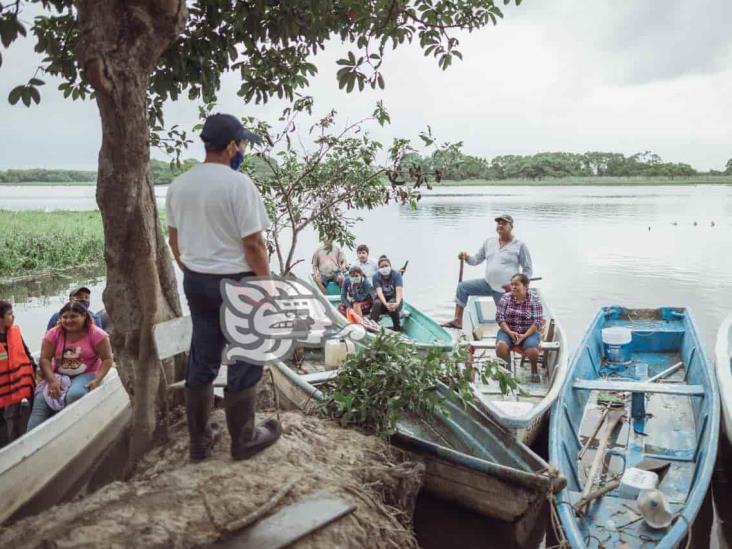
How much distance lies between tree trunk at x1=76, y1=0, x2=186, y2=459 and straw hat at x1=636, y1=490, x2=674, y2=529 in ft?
10.7

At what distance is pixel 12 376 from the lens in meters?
4.81

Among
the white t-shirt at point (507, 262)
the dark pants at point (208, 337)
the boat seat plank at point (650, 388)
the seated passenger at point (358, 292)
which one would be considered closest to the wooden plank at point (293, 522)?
the dark pants at point (208, 337)

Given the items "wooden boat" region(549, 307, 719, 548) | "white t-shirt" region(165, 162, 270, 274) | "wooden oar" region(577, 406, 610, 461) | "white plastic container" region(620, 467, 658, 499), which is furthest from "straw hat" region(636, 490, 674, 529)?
"white t-shirt" region(165, 162, 270, 274)

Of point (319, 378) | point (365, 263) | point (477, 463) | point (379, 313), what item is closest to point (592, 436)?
point (477, 463)

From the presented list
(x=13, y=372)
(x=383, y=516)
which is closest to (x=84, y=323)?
(x=13, y=372)

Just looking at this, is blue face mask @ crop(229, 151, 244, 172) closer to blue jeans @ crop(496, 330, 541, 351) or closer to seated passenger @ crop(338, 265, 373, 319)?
blue jeans @ crop(496, 330, 541, 351)

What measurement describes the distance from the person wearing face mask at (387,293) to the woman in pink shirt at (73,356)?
4043 mm

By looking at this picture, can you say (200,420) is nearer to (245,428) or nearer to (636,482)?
(245,428)

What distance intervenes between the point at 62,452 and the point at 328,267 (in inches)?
249

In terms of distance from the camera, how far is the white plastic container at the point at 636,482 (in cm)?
423

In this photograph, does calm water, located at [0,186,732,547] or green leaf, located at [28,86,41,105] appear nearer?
green leaf, located at [28,86,41,105]

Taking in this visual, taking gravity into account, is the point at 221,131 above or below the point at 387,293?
above

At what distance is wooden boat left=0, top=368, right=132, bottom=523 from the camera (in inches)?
176

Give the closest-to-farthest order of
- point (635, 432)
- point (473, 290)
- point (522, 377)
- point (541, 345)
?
point (635, 432), point (541, 345), point (522, 377), point (473, 290)
